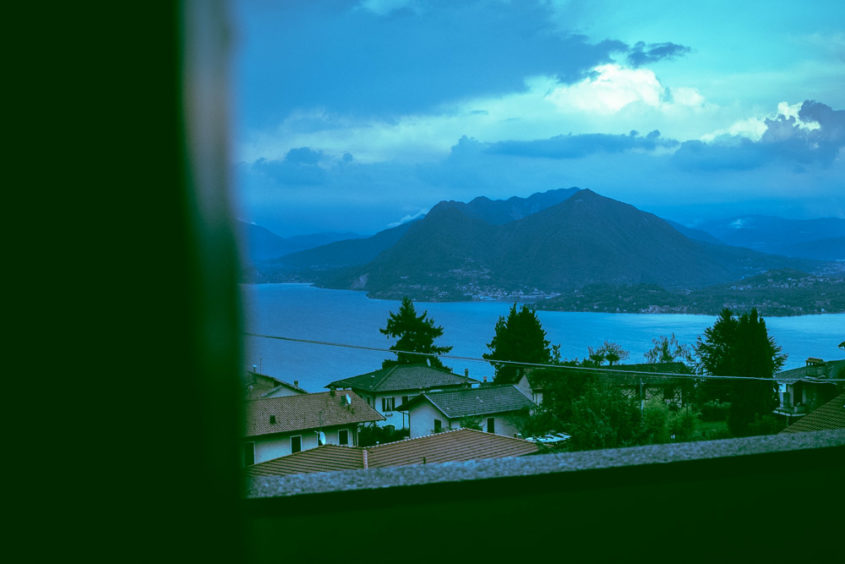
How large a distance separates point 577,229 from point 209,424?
2372 centimetres

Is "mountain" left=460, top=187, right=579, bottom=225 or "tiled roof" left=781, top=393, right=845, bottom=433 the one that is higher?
"mountain" left=460, top=187, right=579, bottom=225

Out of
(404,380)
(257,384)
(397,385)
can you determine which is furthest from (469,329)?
(257,384)

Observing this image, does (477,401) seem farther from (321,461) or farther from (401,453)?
(321,461)

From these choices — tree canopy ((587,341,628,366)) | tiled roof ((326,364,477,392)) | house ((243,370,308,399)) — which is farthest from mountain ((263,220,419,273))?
house ((243,370,308,399))

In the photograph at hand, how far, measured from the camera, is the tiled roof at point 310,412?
24.1 feet

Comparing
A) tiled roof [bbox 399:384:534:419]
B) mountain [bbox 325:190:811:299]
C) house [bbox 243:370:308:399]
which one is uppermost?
mountain [bbox 325:190:811:299]

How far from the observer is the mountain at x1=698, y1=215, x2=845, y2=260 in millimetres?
21438

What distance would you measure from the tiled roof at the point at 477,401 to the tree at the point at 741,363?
3.47 m

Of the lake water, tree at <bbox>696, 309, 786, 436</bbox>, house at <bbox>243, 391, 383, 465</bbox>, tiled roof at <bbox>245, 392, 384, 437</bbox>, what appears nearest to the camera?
house at <bbox>243, 391, 383, 465</bbox>

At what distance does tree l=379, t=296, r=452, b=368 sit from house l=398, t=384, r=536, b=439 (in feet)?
8.86

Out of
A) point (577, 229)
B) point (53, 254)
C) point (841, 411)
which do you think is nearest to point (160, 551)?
point (53, 254)

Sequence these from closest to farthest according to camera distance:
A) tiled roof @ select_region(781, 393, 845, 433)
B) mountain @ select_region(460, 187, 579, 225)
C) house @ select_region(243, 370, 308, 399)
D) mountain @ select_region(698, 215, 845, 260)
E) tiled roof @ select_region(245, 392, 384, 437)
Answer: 1. house @ select_region(243, 370, 308, 399)
2. tiled roof @ select_region(781, 393, 845, 433)
3. tiled roof @ select_region(245, 392, 384, 437)
4. mountain @ select_region(698, 215, 845, 260)
5. mountain @ select_region(460, 187, 579, 225)

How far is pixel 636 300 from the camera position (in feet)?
46.5

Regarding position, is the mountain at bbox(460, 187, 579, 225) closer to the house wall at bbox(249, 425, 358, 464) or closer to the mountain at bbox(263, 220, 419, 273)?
the mountain at bbox(263, 220, 419, 273)
